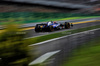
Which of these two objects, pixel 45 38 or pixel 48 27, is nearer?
pixel 45 38

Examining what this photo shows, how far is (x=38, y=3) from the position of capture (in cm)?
2284

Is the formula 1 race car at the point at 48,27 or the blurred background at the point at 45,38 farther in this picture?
the formula 1 race car at the point at 48,27

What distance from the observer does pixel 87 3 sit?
22.0m

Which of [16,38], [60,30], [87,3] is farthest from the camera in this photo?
[87,3]

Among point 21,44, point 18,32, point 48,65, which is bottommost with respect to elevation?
point 48,65

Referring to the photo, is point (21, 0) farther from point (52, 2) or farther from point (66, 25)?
point (66, 25)

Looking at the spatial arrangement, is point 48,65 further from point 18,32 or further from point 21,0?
point 21,0

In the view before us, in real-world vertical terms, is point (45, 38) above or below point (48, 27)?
below

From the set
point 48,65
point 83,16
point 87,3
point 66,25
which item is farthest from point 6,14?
point 48,65

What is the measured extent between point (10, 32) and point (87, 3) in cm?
1982

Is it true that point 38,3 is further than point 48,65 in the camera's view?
Yes

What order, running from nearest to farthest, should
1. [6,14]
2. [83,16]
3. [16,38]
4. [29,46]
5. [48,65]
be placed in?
[16,38], [29,46], [48,65], [6,14], [83,16]

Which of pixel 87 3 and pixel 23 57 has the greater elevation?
pixel 87 3

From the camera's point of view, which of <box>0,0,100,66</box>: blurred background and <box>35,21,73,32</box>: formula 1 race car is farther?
<box>35,21,73,32</box>: formula 1 race car
